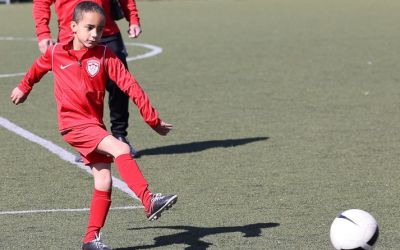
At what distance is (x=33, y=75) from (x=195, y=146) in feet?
12.4

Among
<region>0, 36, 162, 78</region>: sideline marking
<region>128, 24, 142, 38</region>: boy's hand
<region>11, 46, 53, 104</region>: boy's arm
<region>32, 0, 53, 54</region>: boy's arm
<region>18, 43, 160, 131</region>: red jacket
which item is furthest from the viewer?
<region>0, 36, 162, 78</region>: sideline marking

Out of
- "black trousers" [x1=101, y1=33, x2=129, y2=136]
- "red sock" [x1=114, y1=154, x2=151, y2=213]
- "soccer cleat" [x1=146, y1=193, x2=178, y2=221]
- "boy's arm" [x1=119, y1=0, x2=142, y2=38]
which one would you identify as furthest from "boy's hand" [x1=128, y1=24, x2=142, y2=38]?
"soccer cleat" [x1=146, y1=193, x2=178, y2=221]

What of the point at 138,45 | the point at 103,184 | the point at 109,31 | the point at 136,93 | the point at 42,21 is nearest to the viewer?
the point at 136,93

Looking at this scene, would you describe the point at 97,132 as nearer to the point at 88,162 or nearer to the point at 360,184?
the point at 88,162

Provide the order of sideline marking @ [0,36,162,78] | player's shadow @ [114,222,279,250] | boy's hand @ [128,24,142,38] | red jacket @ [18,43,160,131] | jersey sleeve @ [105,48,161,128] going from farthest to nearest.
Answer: sideline marking @ [0,36,162,78] < boy's hand @ [128,24,142,38] < player's shadow @ [114,222,279,250] < red jacket @ [18,43,160,131] < jersey sleeve @ [105,48,161,128]

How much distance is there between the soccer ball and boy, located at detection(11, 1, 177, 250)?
1.15m

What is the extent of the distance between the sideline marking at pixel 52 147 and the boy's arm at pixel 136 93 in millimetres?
1830

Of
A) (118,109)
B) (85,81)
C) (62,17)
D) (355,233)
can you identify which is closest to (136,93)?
(85,81)

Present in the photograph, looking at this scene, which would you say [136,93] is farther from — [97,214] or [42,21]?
[42,21]

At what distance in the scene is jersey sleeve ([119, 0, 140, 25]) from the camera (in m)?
10.3

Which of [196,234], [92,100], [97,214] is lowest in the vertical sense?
[196,234]

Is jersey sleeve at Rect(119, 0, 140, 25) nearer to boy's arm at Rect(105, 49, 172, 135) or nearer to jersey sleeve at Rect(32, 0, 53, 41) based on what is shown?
jersey sleeve at Rect(32, 0, 53, 41)

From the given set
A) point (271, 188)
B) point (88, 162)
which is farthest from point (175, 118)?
point (88, 162)

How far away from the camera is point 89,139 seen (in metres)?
6.57
